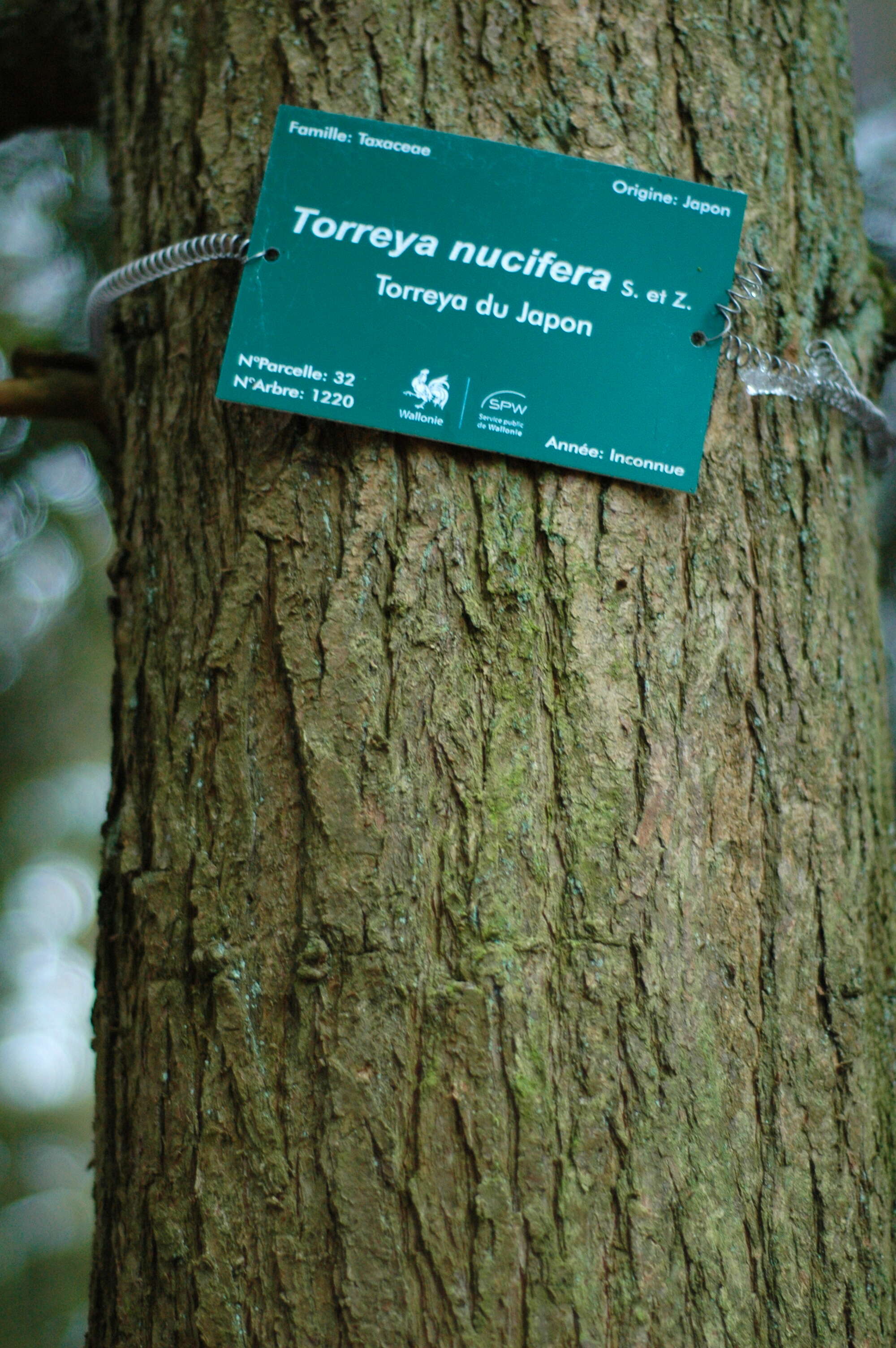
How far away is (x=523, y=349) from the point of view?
0.96 metres

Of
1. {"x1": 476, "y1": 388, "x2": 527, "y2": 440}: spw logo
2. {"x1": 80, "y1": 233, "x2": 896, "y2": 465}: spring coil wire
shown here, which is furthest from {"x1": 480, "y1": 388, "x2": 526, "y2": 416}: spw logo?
{"x1": 80, "y1": 233, "x2": 896, "y2": 465}: spring coil wire

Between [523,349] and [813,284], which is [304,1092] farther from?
[813,284]

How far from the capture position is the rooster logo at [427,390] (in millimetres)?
954

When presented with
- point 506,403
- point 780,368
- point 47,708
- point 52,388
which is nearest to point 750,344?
point 780,368

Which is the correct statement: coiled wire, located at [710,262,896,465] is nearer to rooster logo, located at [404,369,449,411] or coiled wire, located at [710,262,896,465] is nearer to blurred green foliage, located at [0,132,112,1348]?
rooster logo, located at [404,369,449,411]

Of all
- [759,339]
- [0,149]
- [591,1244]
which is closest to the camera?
Result: [591,1244]

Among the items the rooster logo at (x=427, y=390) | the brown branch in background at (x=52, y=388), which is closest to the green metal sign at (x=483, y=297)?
the rooster logo at (x=427, y=390)

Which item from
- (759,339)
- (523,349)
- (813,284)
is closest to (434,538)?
(523,349)

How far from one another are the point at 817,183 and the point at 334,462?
730mm

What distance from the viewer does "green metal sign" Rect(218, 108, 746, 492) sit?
96 centimetres

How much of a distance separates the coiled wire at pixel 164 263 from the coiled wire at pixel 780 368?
1.80 ft

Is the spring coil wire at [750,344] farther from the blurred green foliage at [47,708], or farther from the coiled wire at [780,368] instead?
the blurred green foliage at [47,708]

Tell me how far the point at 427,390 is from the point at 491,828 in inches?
18.0

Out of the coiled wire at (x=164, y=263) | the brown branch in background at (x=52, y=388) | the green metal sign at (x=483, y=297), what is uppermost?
the brown branch in background at (x=52, y=388)
